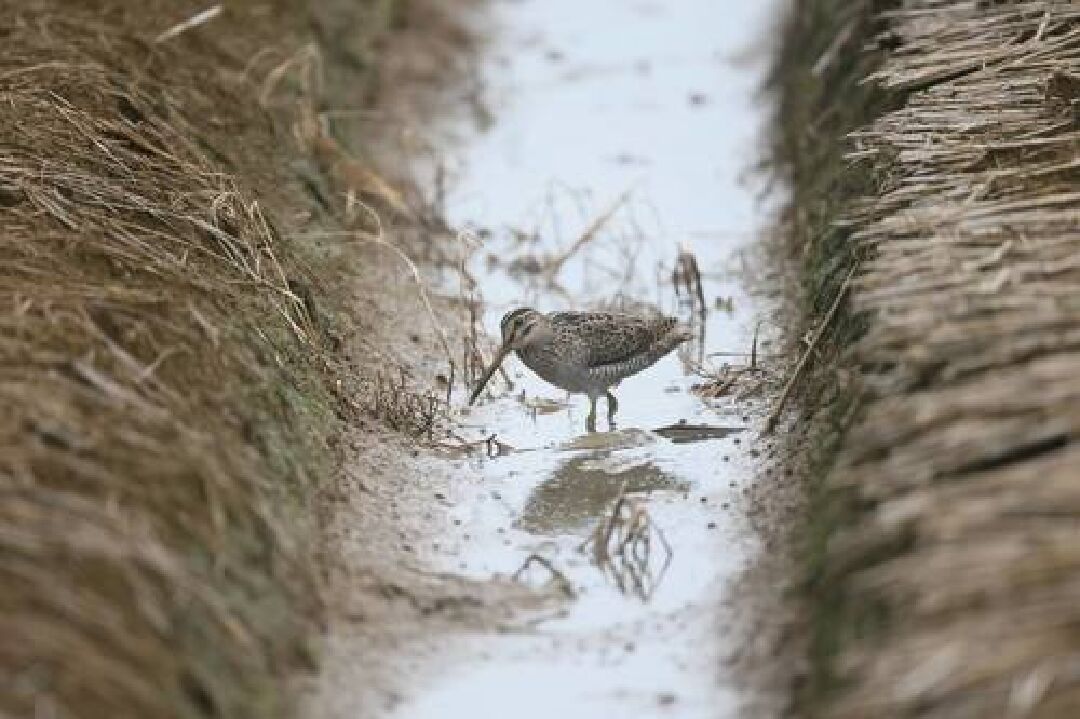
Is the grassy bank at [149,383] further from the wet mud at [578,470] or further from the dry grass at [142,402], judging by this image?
the wet mud at [578,470]

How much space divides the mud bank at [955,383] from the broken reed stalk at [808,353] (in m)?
0.09

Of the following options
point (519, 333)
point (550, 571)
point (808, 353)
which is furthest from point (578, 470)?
point (550, 571)

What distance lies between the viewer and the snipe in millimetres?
10312

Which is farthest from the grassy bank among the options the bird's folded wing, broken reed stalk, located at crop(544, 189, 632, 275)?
broken reed stalk, located at crop(544, 189, 632, 275)

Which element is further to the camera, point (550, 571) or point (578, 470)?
point (578, 470)

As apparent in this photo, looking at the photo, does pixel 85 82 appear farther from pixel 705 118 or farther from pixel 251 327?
pixel 705 118

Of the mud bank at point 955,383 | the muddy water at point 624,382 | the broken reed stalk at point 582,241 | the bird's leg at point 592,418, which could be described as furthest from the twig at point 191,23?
the mud bank at point 955,383

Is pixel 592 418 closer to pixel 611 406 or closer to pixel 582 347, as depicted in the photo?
pixel 611 406

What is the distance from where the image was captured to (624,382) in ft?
37.1

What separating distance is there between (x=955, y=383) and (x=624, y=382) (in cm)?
419

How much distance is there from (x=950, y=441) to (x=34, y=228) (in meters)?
3.97

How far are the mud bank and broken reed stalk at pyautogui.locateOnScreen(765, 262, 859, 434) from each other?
92 mm

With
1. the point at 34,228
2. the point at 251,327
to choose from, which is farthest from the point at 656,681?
the point at 34,228

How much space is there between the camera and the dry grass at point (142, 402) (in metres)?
6.07
